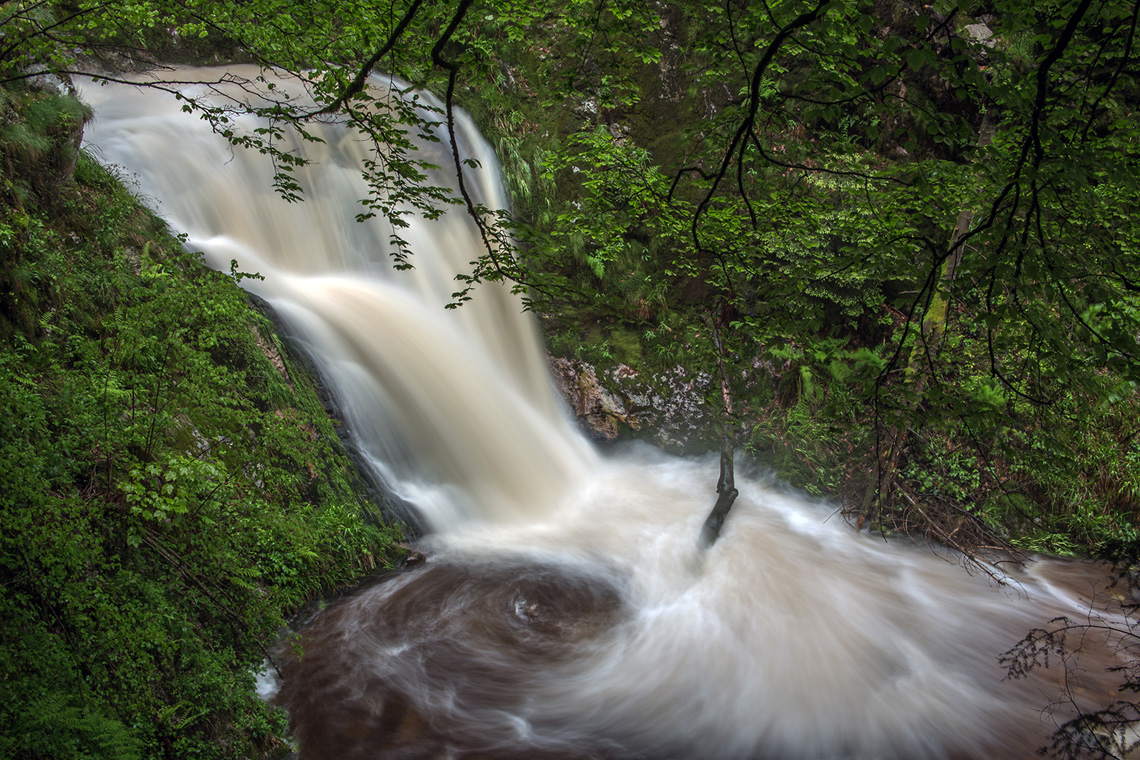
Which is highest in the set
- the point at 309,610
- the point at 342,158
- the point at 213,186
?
the point at 342,158

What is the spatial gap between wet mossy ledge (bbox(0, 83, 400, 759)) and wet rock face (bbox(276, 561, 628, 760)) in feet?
1.35

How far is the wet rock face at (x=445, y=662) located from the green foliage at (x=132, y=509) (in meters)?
0.44

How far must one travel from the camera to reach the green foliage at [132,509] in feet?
8.84

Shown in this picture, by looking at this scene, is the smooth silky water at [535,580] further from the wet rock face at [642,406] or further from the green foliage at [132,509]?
the green foliage at [132,509]

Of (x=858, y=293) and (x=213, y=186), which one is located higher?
(x=213, y=186)

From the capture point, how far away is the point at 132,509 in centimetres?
298

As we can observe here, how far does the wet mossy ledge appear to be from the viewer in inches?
107

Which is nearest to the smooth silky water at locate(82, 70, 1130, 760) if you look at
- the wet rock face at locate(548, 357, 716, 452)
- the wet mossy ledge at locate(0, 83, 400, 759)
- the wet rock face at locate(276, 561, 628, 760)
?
the wet rock face at locate(276, 561, 628, 760)

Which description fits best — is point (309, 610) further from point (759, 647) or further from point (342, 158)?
point (342, 158)

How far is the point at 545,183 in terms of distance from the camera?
34.0 feet

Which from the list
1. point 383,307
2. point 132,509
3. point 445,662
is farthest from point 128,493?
Result: point 383,307

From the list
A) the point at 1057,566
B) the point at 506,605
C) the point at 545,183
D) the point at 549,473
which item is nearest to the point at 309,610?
the point at 506,605

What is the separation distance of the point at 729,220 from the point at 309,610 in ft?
15.4

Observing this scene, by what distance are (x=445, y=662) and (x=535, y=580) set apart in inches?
55.5
